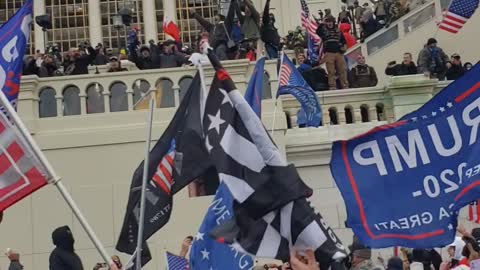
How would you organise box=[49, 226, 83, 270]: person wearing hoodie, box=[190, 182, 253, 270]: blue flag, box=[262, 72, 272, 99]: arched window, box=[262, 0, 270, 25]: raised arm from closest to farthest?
box=[49, 226, 83, 270]: person wearing hoodie
box=[190, 182, 253, 270]: blue flag
box=[262, 72, 272, 99]: arched window
box=[262, 0, 270, 25]: raised arm

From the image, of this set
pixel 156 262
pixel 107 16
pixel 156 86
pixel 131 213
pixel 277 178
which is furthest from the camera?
pixel 107 16

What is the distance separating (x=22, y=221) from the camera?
47.9ft

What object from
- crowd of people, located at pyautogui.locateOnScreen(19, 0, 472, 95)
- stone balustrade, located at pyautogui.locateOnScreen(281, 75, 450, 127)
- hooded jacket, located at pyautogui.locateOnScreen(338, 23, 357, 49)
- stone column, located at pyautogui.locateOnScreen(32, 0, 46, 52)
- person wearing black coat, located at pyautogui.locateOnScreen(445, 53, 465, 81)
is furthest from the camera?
stone column, located at pyautogui.locateOnScreen(32, 0, 46, 52)

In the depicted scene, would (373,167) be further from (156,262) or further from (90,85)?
(90,85)

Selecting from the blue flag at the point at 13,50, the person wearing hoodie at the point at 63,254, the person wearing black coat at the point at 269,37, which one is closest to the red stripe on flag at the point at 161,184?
the person wearing hoodie at the point at 63,254

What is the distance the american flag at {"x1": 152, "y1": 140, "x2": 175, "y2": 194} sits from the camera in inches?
355

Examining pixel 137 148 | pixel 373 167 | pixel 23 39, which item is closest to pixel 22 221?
pixel 137 148

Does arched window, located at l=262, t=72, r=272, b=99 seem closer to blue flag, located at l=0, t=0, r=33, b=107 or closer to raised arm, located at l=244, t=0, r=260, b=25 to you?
raised arm, located at l=244, t=0, r=260, b=25

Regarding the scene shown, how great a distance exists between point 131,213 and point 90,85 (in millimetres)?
6629

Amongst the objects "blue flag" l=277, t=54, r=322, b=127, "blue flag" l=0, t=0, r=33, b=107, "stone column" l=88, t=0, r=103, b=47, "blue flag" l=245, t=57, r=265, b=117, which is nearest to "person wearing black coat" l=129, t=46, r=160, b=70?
"blue flag" l=277, t=54, r=322, b=127

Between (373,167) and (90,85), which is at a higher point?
(90,85)

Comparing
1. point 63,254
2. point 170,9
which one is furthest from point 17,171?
point 170,9

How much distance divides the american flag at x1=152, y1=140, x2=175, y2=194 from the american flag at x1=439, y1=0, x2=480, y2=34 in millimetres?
10469

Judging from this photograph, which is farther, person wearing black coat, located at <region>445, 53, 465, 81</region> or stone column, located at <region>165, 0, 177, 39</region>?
stone column, located at <region>165, 0, 177, 39</region>
